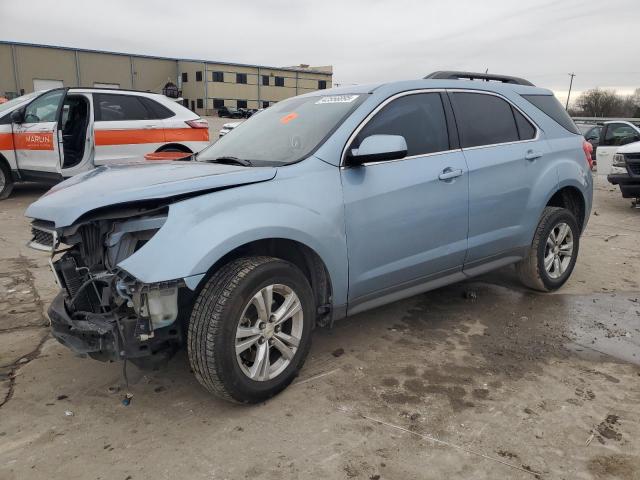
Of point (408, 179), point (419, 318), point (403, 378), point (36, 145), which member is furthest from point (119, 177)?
point (36, 145)

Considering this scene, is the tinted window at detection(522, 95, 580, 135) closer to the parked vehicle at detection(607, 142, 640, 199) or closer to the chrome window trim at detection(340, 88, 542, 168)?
the chrome window trim at detection(340, 88, 542, 168)

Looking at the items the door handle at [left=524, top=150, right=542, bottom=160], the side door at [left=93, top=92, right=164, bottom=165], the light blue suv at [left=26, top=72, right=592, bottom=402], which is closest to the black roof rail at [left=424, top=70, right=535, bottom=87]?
the light blue suv at [left=26, top=72, right=592, bottom=402]

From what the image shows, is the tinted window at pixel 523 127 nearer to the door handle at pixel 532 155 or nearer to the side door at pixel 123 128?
the door handle at pixel 532 155

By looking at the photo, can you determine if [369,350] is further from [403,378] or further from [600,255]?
[600,255]

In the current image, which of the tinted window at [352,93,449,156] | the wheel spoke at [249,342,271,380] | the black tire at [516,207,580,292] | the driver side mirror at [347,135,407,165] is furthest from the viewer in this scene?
the black tire at [516,207,580,292]

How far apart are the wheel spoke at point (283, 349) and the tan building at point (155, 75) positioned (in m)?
44.6

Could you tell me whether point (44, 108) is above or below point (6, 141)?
above

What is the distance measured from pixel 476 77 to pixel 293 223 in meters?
2.51

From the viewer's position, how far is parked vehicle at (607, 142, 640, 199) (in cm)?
891

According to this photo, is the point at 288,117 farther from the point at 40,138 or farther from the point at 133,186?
the point at 40,138

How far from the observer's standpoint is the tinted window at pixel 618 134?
11641 mm

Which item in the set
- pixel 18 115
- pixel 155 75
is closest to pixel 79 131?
pixel 18 115

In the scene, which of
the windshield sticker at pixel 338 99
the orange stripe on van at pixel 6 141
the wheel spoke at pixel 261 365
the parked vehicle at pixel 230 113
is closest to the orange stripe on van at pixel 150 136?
the orange stripe on van at pixel 6 141

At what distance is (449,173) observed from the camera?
3639 mm
